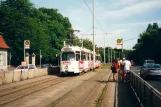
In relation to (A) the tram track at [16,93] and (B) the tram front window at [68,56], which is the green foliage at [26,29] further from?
(A) the tram track at [16,93]

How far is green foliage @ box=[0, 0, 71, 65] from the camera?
5969 centimetres

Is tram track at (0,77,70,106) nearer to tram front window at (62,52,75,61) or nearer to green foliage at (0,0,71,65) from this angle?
tram front window at (62,52,75,61)

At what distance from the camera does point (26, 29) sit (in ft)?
200

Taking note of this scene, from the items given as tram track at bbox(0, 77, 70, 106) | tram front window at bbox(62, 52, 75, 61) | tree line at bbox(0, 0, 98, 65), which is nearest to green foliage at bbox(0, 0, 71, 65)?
tree line at bbox(0, 0, 98, 65)

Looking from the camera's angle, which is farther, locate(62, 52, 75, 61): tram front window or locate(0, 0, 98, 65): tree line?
locate(0, 0, 98, 65): tree line

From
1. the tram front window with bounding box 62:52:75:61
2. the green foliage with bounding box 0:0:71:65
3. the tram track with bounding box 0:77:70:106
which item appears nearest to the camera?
the tram track with bounding box 0:77:70:106

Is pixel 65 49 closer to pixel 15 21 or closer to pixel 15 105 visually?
→ pixel 15 105

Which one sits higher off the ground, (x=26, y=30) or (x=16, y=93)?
(x=26, y=30)

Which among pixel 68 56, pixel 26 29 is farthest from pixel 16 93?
pixel 26 29

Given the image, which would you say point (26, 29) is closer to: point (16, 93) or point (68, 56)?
point (68, 56)

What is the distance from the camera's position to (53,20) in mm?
77812

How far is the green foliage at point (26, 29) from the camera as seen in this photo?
196 ft

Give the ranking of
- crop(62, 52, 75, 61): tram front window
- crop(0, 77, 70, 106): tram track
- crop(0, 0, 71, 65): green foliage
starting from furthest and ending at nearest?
crop(0, 0, 71, 65): green foliage, crop(62, 52, 75, 61): tram front window, crop(0, 77, 70, 106): tram track

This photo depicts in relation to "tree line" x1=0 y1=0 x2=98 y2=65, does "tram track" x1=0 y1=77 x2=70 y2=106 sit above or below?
below
